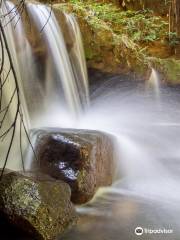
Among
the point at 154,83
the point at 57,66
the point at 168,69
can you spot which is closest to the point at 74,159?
the point at 57,66

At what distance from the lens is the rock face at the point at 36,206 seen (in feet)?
10.4

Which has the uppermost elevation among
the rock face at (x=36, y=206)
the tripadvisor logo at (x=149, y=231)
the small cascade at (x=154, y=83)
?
the rock face at (x=36, y=206)

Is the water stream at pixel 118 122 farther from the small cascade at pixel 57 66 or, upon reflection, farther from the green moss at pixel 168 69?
the green moss at pixel 168 69

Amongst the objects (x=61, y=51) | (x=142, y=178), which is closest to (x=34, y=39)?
(x=61, y=51)

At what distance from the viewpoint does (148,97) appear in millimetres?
9430

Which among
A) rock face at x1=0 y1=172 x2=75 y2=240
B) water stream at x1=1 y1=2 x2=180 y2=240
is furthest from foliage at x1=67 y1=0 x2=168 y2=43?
rock face at x1=0 y1=172 x2=75 y2=240

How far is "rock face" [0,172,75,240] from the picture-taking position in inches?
125

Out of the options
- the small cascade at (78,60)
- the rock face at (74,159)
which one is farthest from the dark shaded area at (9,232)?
the small cascade at (78,60)

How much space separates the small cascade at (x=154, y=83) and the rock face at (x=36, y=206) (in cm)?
623

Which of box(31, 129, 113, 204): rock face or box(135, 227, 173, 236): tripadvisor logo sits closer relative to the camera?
box(135, 227, 173, 236): tripadvisor logo

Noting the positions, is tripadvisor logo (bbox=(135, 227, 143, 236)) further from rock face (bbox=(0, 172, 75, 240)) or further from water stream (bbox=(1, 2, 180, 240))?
rock face (bbox=(0, 172, 75, 240))

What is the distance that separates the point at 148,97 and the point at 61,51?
9.85ft

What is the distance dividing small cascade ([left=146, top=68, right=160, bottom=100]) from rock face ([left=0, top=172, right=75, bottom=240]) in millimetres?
6233

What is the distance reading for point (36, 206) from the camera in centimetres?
324
